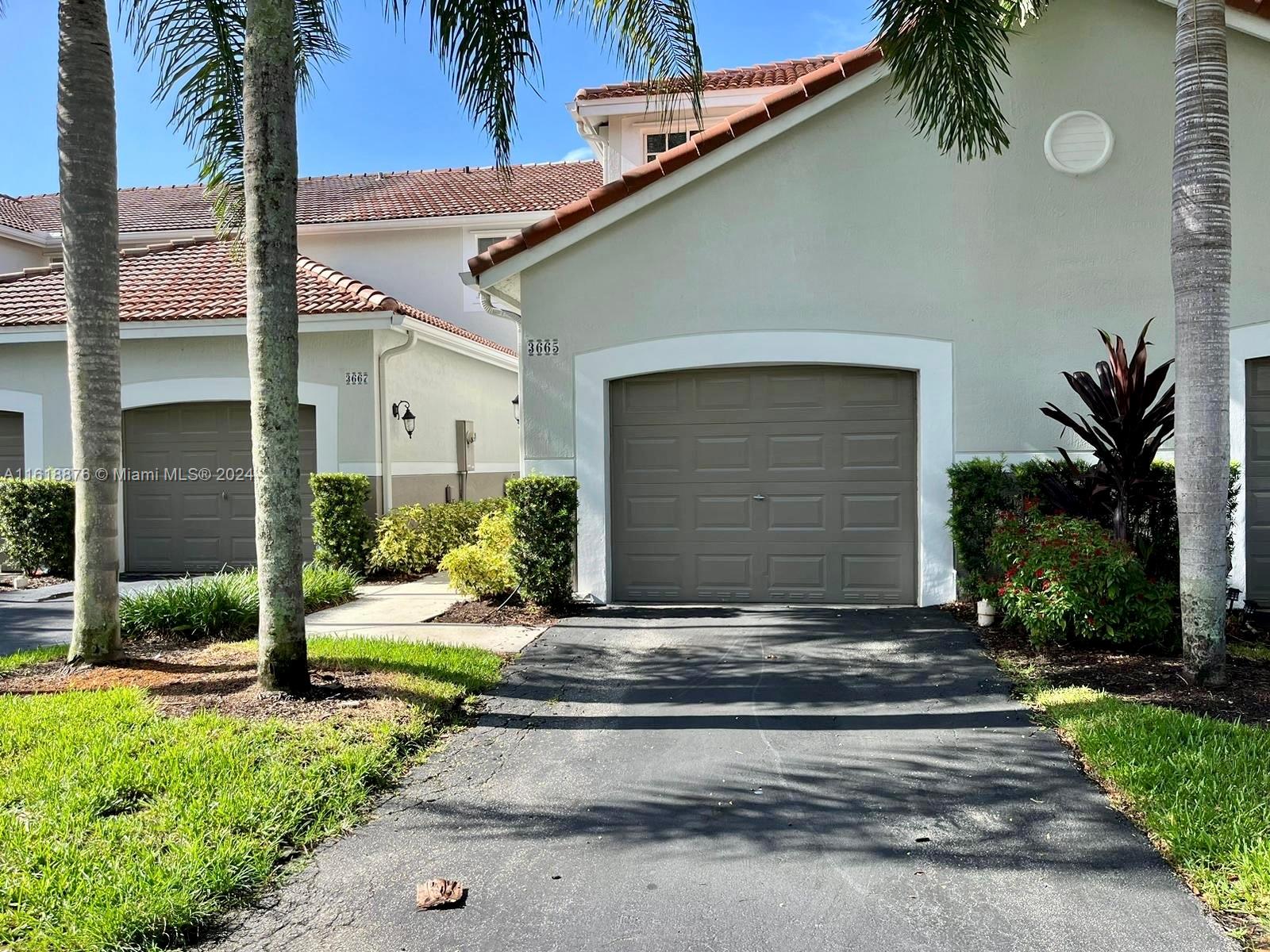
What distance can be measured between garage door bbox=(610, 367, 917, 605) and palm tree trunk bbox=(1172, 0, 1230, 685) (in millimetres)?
3473

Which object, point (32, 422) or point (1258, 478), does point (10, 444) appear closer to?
point (32, 422)

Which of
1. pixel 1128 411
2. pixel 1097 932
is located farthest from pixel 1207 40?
pixel 1097 932

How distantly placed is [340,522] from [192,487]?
269 centimetres

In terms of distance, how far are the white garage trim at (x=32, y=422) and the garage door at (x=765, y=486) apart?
8717 mm

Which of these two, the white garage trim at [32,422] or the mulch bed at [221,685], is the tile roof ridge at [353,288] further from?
the mulch bed at [221,685]

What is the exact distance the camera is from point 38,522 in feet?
38.9

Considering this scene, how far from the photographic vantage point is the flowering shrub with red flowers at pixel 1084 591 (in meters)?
6.83

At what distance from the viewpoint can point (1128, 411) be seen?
7.32m

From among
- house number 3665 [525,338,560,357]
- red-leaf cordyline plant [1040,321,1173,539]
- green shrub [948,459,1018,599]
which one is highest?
house number 3665 [525,338,560,357]

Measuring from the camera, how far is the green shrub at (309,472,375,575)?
11602 millimetres

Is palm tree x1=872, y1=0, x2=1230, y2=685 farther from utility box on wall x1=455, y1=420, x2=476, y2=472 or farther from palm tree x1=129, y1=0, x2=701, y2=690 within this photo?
utility box on wall x1=455, y1=420, x2=476, y2=472

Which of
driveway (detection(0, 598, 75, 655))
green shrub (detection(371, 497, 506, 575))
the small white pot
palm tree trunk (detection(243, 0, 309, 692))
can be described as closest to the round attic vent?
the small white pot

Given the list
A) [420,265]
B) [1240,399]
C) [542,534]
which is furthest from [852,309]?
[420,265]

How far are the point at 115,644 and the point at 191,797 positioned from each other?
3.31 metres
